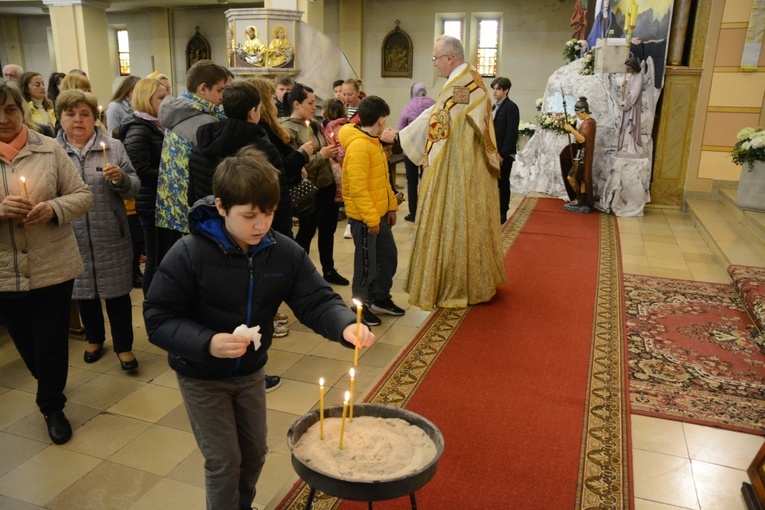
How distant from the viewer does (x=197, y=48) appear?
16.8 meters

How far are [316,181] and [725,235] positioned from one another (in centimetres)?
494

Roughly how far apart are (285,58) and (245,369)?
9.27 m

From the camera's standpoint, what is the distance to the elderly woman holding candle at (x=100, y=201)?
3250 mm

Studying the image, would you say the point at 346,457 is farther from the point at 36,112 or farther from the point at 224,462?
the point at 36,112

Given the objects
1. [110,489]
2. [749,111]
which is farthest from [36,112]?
[749,111]

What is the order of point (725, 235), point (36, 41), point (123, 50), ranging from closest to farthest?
point (725, 235), point (123, 50), point (36, 41)

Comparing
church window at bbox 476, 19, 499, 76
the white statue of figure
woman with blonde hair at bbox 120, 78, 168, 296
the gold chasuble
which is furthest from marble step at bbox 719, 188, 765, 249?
church window at bbox 476, 19, 499, 76

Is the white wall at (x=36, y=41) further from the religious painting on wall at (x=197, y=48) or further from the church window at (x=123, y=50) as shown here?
the religious painting on wall at (x=197, y=48)

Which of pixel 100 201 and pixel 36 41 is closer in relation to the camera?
pixel 100 201

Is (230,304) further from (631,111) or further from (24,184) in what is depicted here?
(631,111)

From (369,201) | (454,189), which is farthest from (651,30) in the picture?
(369,201)

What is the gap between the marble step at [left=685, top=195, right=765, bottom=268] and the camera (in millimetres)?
6125

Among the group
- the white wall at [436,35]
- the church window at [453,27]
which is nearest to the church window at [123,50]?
the white wall at [436,35]

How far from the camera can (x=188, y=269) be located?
1.83m
